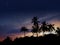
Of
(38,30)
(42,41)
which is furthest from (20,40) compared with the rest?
(38,30)

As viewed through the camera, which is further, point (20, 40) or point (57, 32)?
point (57, 32)

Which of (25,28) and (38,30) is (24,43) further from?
(25,28)

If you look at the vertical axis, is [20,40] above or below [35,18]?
below

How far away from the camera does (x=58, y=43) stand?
84688 mm

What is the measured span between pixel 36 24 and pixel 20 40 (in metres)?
32.7

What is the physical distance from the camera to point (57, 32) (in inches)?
4688

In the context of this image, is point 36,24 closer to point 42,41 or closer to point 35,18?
point 35,18

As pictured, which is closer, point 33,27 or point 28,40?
point 28,40

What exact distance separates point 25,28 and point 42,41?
166 ft

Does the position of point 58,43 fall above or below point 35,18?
below

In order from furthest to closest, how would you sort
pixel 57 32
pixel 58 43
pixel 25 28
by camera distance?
pixel 25 28, pixel 57 32, pixel 58 43

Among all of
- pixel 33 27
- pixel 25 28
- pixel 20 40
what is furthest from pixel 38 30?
pixel 20 40

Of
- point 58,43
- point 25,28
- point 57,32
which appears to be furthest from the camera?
point 25,28

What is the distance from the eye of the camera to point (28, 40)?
290 feet
